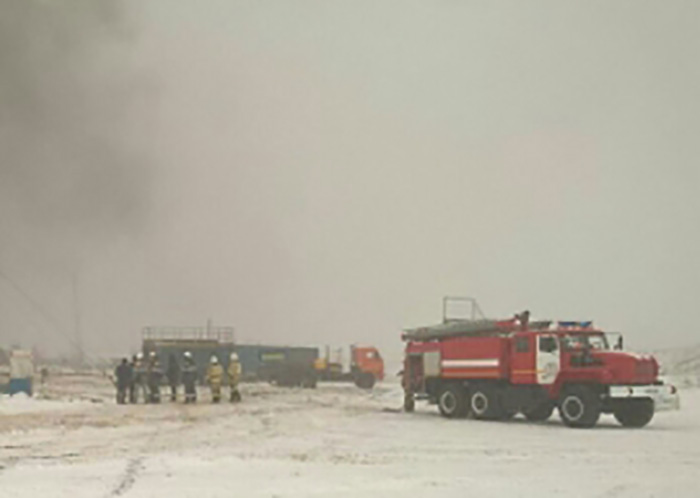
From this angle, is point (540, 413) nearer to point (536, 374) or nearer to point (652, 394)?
point (536, 374)

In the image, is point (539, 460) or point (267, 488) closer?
point (267, 488)

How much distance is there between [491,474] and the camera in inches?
487

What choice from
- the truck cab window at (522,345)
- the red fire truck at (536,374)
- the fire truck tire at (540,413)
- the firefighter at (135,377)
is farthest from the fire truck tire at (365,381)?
the truck cab window at (522,345)

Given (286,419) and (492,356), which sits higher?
(492,356)

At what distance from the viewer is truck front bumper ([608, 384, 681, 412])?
20.3 m

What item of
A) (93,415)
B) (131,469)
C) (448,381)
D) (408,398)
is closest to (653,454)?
(131,469)

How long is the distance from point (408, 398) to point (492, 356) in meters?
4.13

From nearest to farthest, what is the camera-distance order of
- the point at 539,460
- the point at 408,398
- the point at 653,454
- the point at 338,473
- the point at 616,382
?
the point at 338,473, the point at 539,460, the point at 653,454, the point at 616,382, the point at 408,398

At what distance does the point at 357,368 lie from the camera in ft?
158

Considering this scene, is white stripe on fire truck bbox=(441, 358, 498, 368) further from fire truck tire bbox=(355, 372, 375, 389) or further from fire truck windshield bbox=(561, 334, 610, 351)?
fire truck tire bbox=(355, 372, 375, 389)

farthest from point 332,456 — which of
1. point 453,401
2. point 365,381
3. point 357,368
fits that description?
point 357,368

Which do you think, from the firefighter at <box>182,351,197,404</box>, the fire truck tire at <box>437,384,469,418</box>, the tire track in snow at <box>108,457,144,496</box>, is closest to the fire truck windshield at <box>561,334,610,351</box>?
the fire truck tire at <box>437,384,469,418</box>

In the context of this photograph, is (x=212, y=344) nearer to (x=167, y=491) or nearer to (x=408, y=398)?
(x=408, y=398)

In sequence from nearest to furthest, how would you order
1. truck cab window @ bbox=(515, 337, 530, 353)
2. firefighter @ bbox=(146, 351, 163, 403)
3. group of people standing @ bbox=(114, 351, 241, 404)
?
truck cab window @ bbox=(515, 337, 530, 353)
group of people standing @ bbox=(114, 351, 241, 404)
firefighter @ bbox=(146, 351, 163, 403)
